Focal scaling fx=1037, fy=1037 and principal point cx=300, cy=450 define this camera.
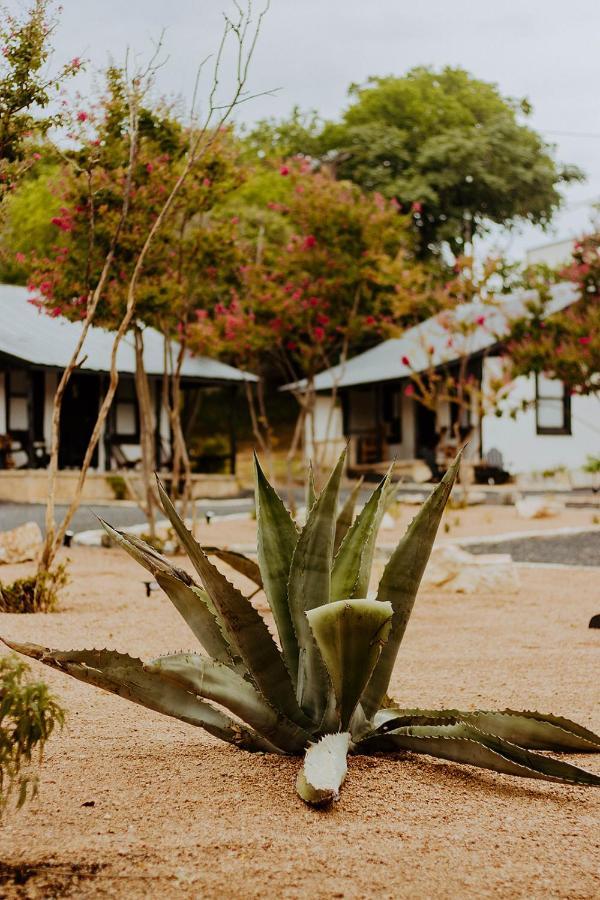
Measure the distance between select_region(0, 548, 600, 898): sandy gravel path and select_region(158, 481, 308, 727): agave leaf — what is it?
9.1 inches

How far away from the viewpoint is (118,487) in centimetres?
2192

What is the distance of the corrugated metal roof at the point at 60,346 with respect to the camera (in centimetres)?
2238

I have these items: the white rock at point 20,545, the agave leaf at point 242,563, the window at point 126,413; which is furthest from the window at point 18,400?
the agave leaf at point 242,563

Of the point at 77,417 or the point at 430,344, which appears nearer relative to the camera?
the point at 77,417

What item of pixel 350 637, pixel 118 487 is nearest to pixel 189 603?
pixel 350 637

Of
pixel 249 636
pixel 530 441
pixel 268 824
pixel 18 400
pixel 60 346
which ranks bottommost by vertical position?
pixel 268 824

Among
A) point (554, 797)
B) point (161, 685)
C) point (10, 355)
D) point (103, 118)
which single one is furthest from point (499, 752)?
point (10, 355)

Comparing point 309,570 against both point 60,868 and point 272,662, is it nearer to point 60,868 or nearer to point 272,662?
point 272,662

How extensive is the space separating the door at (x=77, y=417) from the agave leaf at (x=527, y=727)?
73.7 ft

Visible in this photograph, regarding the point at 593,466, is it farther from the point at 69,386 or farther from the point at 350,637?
the point at 350,637

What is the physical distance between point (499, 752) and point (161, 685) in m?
1.01

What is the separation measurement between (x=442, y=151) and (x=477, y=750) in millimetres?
35285

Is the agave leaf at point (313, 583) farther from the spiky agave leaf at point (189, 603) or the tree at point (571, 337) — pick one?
the tree at point (571, 337)

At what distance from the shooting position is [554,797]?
303 centimetres
